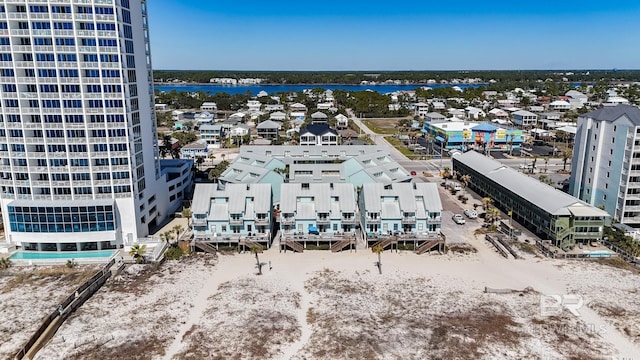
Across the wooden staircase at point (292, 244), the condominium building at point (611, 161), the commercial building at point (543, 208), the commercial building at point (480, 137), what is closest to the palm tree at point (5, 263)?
the wooden staircase at point (292, 244)

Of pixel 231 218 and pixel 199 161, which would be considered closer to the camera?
pixel 231 218

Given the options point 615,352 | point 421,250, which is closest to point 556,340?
point 615,352

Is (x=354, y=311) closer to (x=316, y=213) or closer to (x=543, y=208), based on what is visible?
(x=316, y=213)

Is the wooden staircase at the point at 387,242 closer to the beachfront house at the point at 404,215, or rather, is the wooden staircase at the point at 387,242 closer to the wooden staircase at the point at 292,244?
the beachfront house at the point at 404,215

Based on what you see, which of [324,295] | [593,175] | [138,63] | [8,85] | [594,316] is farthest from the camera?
[593,175]

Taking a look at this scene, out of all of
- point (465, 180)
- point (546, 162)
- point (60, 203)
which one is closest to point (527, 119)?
point (546, 162)

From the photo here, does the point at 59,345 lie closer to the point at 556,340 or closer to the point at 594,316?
the point at 556,340
